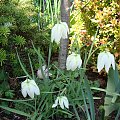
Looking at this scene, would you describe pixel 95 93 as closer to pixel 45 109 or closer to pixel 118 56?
pixel 118 56

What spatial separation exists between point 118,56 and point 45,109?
3.25ft

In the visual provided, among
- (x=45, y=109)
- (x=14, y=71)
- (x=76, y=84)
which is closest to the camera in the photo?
(x=45, y=109)

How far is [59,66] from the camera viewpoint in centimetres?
284

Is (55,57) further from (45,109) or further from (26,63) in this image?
(45,109)

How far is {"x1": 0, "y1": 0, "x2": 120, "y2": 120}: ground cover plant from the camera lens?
219 centimetres

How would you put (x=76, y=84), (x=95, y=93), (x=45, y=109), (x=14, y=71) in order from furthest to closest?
1. (x=95, y=93)
2. (x=14, y=71)
3. (x=76, y=84)
4. (x=45, y=109)

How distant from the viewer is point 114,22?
2.87 metres

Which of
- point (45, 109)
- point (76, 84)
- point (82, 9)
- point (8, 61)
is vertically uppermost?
point (82, 9)

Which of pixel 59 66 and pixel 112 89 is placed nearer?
pixel 112 89

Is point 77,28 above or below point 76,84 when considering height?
above

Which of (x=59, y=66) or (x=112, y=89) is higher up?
(x=59, y=66)

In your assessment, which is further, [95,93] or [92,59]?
[92,59]

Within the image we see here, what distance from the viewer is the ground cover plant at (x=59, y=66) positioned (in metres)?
2.19

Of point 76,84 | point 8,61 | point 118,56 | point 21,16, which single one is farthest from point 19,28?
point 118,56
